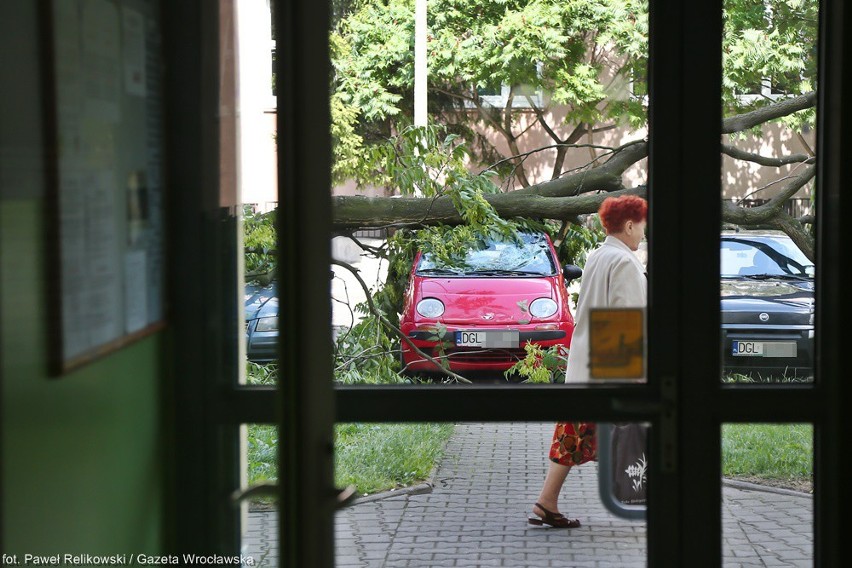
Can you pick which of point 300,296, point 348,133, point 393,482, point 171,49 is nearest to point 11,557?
point 300,296

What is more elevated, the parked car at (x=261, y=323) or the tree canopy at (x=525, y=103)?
the tree canopy at (x=525, y=103)

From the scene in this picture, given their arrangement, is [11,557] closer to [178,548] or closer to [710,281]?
[178,548]

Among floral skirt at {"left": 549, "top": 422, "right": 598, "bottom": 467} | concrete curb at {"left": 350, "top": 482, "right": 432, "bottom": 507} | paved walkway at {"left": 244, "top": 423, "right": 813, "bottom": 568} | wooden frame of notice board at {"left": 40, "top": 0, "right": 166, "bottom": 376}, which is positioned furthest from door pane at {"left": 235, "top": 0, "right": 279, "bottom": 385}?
concrete curb at {"left": 350, "top": 482, "right": 432, "bottom": 507}

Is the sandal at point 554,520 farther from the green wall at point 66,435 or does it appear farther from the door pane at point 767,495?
the green wall at point 66,435

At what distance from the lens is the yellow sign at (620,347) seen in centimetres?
272

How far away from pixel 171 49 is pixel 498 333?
1.68 metres

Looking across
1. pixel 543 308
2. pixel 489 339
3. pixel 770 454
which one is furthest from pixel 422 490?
pixel 770 454

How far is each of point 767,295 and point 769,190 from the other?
308 millimetres

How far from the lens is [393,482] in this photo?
428 centimetres

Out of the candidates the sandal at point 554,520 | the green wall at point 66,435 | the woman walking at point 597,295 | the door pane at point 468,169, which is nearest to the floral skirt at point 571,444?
the woman walking at point 597,295

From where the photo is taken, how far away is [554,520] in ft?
11.6

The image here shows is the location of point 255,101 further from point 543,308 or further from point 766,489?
point 766,489

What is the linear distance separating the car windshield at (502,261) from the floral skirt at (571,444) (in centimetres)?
58

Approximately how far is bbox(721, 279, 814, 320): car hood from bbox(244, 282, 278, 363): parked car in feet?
4.37
